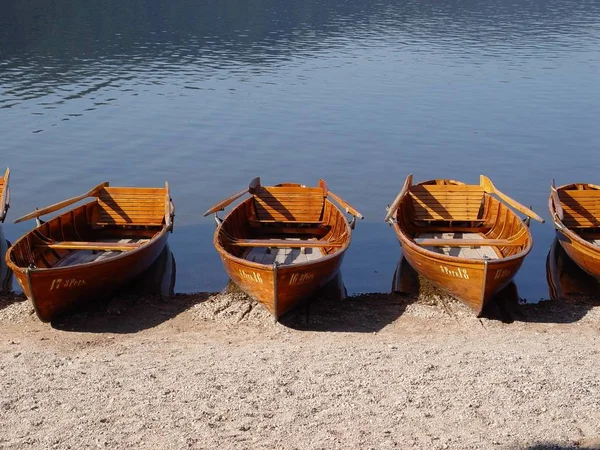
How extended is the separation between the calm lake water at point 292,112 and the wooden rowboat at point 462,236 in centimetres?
167

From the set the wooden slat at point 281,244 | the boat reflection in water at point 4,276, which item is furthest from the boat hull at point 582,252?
the boat reflection in water at point 4,276

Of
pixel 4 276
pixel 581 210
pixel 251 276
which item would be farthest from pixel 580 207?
pixel 4 276

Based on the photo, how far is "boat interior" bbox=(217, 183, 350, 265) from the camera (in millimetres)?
17969

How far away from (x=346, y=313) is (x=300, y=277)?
1705 millimetres

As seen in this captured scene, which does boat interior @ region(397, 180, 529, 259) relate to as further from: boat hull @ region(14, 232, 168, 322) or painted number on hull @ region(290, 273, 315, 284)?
boat hull @ region(14, 232, 168, 322)

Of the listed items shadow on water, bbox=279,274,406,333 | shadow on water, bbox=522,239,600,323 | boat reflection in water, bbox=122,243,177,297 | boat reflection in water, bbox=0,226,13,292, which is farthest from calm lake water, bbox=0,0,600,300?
boat reflection in water, bbox=0,226,13,292

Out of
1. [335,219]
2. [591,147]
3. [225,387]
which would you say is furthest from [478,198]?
[591,147]

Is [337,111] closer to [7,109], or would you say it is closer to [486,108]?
[486,108]

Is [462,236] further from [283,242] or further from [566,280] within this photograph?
[283,242]

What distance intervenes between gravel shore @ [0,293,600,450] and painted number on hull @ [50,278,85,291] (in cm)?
87

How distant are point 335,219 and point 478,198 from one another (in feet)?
13.2

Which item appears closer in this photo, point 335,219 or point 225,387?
point 225,387

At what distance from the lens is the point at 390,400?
11.7m

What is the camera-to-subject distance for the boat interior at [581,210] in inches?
760
